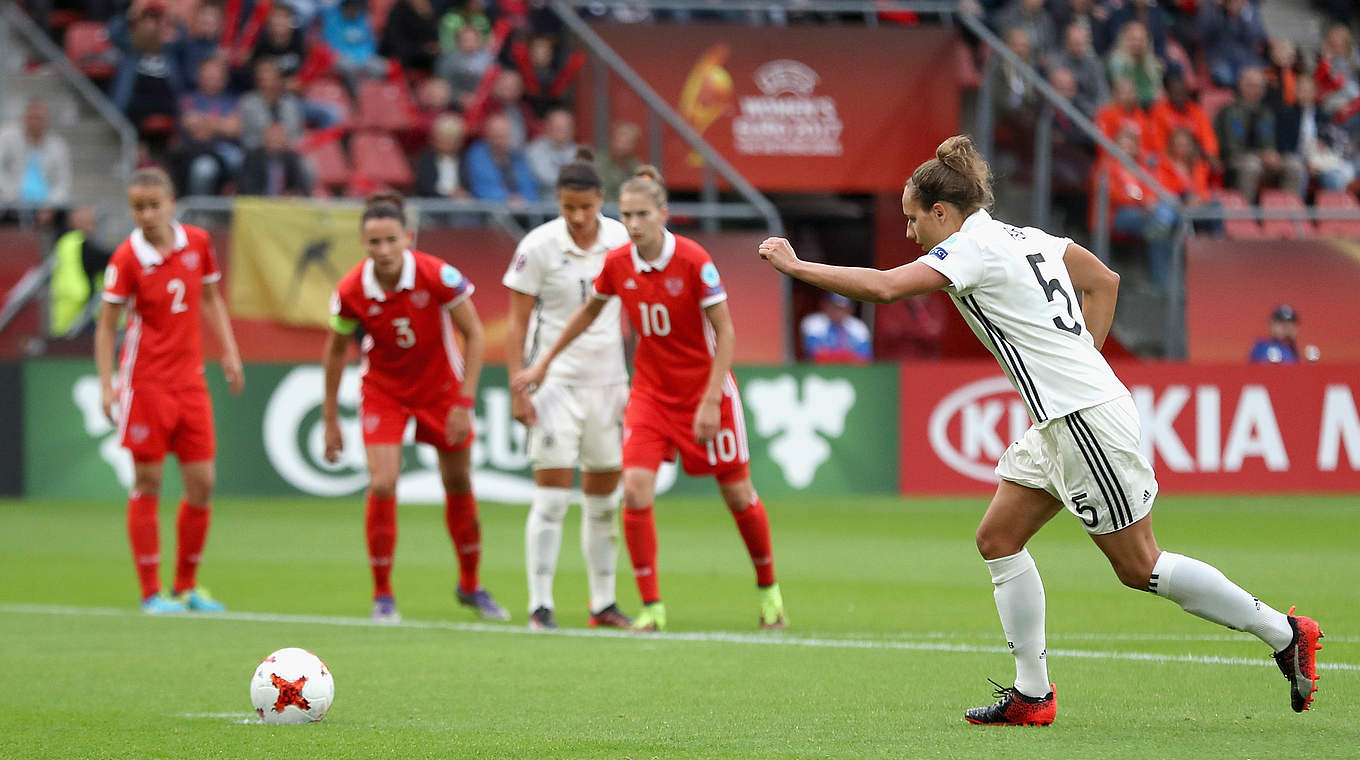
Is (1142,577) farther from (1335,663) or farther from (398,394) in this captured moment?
(398,394)

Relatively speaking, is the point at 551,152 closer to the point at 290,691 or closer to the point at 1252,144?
the point at 1252,144

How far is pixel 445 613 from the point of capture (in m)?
10.2

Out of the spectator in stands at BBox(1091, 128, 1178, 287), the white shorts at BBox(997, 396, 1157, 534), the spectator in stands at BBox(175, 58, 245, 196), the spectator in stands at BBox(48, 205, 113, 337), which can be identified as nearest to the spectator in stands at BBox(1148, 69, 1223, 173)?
the spectator in stands at BBox(1091, 128, 1178, 287)

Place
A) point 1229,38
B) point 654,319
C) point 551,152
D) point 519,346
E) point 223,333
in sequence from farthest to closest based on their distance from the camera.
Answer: point 1229,38
point 551,152
point 223,333
point 519,346
point 654,319

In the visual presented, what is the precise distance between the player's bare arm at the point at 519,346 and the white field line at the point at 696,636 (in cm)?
108

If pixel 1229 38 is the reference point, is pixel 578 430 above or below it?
below

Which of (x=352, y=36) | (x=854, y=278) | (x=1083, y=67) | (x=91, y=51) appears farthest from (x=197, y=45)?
(x=854, y=278)

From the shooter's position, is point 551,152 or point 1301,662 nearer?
point 1301,662

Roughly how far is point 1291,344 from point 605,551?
1028 cm

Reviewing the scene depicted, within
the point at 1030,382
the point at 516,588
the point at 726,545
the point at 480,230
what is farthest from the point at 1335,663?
the point at 480,230

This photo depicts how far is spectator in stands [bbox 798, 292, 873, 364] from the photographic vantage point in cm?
1873

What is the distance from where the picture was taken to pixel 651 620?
9125 mm

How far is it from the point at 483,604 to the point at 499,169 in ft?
32.7

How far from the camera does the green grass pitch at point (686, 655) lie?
229 inches
